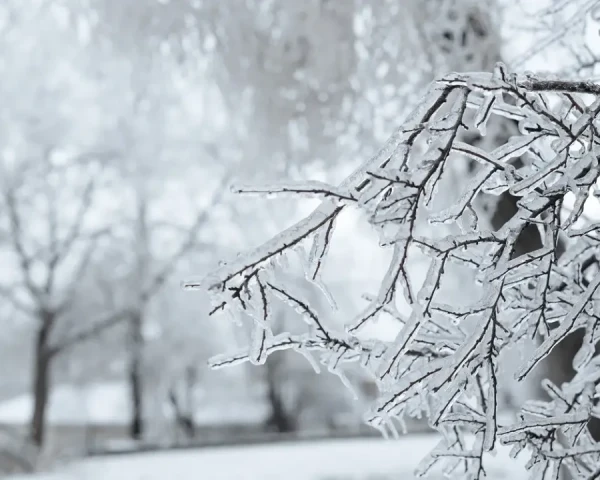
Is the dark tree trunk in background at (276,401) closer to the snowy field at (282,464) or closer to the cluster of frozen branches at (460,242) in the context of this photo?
the snowy field at (282,464)

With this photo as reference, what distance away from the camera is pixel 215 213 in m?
13.7

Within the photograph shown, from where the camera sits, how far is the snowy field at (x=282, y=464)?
6.00 meters

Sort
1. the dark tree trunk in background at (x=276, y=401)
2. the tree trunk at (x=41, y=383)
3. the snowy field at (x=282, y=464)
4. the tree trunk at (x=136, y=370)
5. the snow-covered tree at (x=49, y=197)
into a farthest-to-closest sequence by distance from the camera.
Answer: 1. the dark tree trunk in background at (x=276, y=401)
2. the tree trunk at (x=136, y=370)
3. the tree trunk at (x=41, y=383)
4. the snow-covered tree at (x=49, y=197)
5. the snowy field at (x=282, y=464)

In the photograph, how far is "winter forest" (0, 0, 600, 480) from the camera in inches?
47.7

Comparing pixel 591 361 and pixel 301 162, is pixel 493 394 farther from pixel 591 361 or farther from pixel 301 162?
pixel 301 162

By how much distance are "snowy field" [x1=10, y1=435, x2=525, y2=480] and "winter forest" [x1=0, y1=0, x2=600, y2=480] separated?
6 cm

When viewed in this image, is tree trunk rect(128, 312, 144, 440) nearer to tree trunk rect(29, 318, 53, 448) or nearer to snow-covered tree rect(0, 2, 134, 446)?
snow-covered tree rect(0, 2, 134, 446)

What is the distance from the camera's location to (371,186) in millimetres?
1152

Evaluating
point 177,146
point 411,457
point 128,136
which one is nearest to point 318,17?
point 411,457

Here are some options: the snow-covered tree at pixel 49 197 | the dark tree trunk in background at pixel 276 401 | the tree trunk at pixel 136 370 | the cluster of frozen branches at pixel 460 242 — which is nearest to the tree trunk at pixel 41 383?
the snow-covered tree at pixel 49 197

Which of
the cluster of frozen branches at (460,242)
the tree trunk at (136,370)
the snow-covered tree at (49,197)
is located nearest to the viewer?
the cluster of frozen branches at (460,242)

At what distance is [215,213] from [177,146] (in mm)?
1830

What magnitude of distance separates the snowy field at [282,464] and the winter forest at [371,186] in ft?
0.19

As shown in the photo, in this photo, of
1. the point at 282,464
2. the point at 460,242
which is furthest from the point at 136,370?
the point at 460,242
